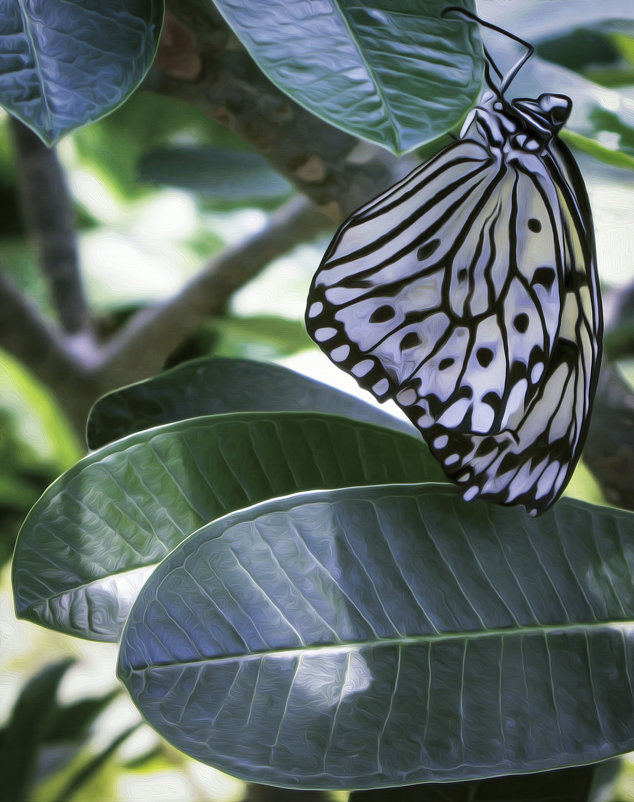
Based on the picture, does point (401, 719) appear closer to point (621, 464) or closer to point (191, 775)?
point (621, 464)

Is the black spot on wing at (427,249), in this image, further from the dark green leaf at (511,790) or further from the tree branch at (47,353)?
the tree branch at (47,353)

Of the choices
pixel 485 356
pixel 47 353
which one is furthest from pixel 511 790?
pixel 47 353

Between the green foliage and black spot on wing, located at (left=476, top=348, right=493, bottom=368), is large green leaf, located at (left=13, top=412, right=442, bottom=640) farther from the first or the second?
the green foliage

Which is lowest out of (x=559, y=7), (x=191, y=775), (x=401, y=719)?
(x=191, y=775)

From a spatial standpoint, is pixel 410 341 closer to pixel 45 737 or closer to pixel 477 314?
pixel 477 314

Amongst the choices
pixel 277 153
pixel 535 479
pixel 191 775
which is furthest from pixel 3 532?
pixel 535 479

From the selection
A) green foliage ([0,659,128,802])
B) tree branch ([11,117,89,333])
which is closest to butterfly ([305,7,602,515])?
green foliage ([0,659,128,802])

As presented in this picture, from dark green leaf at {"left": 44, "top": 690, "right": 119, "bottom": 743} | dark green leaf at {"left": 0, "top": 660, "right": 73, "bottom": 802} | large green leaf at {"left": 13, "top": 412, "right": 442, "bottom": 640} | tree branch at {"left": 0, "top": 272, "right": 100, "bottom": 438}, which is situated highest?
large green leaf at {"left": 13, "top": 412, "right": 442, "bottom": 640}
